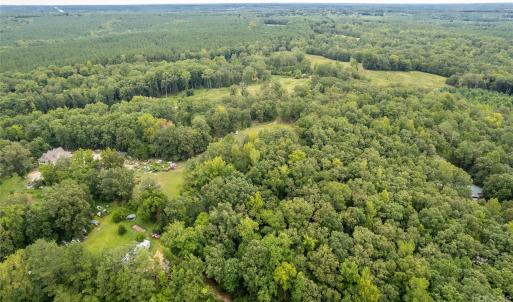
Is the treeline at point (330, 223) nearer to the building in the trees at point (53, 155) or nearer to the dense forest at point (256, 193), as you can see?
the dense forest at point (256, 193)

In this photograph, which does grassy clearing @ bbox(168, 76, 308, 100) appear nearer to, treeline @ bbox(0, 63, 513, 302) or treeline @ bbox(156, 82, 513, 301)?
treeline @ bbox(0, 63, 513, 302)

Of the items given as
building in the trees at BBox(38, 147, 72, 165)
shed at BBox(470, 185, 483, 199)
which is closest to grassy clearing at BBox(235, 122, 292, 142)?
building in the trees at BBox(38, 147, 72, 165)

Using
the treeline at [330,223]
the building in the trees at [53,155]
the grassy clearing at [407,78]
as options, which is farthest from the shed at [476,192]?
the building in the trees at [53,155]

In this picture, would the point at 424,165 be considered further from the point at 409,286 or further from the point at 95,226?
the point at 95,226

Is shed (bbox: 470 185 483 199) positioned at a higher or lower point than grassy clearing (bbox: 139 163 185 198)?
higher

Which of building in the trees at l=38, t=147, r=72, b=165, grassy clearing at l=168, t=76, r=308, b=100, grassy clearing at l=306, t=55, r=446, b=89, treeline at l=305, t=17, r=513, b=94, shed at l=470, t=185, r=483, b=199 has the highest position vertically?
treeline at l=305, t=17, r=513, b=94

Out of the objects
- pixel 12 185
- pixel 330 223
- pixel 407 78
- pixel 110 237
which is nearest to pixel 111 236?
pixel 110 237

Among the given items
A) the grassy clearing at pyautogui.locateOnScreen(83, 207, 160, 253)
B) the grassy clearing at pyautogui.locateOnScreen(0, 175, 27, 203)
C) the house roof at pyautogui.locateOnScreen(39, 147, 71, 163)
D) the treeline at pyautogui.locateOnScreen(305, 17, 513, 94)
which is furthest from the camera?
the treeline at pyautogui.locateOnScreen(305, 17, 513, 94)
